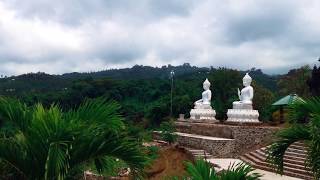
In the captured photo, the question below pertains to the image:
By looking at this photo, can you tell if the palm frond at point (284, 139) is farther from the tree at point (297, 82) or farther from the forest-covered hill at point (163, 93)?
the tree at point (297, 82)

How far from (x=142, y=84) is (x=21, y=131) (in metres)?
46.5

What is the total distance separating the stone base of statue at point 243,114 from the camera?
23438mm

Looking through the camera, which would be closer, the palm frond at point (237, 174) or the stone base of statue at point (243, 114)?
the palm frond at point (237, 174)

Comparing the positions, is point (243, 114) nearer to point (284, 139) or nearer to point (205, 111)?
point (205, 111)

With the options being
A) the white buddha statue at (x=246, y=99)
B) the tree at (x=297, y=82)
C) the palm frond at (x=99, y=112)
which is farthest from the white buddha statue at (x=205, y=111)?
the palm frond at (x=99, y=112)

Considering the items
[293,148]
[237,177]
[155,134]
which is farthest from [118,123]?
[155,134]

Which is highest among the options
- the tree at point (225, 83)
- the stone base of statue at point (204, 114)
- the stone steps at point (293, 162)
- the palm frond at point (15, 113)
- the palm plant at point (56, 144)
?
the tree at point (225, 83)

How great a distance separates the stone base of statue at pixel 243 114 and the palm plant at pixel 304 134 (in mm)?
18308

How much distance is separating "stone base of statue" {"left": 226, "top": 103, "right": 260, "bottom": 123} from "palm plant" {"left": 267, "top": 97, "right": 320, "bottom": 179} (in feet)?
60.1

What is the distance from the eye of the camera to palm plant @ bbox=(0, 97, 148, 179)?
12.8ft

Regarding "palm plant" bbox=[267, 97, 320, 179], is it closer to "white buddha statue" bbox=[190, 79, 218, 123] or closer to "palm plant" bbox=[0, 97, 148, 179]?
"palm plant" bbox=[0, 97, 148, 179]

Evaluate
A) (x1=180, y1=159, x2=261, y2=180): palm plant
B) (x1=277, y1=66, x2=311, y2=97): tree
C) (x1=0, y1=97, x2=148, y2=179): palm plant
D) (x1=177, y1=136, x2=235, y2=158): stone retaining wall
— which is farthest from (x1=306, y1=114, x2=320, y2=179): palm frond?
(x1=277, y1=66, x2=311, y2=97): tree

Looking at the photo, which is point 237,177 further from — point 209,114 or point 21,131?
point 209,114

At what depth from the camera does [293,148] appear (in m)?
17.8
